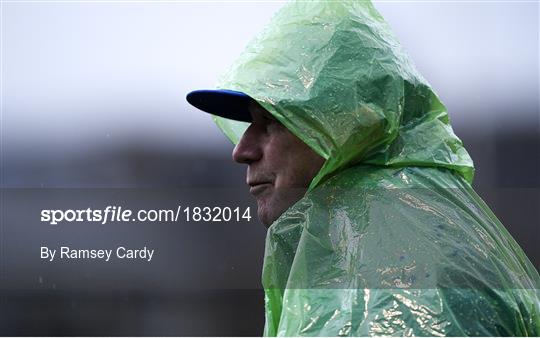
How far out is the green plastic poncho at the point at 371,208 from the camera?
1.15m

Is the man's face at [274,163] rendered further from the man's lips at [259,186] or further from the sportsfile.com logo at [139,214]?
the sportsfile.com logo at [139,214]

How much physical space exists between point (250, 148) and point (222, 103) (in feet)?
0.56

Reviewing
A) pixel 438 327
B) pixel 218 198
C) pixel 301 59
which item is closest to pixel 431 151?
pixel 301 59

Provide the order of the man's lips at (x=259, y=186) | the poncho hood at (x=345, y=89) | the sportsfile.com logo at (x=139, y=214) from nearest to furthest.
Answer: the poncho hood at (x=345, y=89) → the man's lips at (x=259, y=186) → the sportsfile.com logo at (x=139, y=214)

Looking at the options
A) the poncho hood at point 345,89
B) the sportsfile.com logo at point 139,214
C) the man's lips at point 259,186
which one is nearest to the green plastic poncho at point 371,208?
the poncho hood at point 345,89

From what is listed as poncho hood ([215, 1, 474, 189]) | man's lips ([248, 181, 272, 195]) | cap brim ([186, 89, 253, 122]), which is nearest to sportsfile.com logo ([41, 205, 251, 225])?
cap brim ([186, 89, 253, 122])

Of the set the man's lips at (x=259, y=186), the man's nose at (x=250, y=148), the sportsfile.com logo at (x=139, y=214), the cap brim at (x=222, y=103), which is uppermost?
the cap brim at (x=222, y=103)

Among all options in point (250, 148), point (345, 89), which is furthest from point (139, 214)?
point (345, 89)

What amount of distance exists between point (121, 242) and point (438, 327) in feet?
3.61

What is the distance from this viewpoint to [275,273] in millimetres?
1345

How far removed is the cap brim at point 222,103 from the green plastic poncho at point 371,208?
90mm

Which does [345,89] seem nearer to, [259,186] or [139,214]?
[259,186]

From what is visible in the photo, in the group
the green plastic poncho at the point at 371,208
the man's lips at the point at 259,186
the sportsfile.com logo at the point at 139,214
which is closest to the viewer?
the green plastic poncho at the point at 371,208

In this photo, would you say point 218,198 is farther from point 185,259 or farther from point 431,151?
point 431,151
